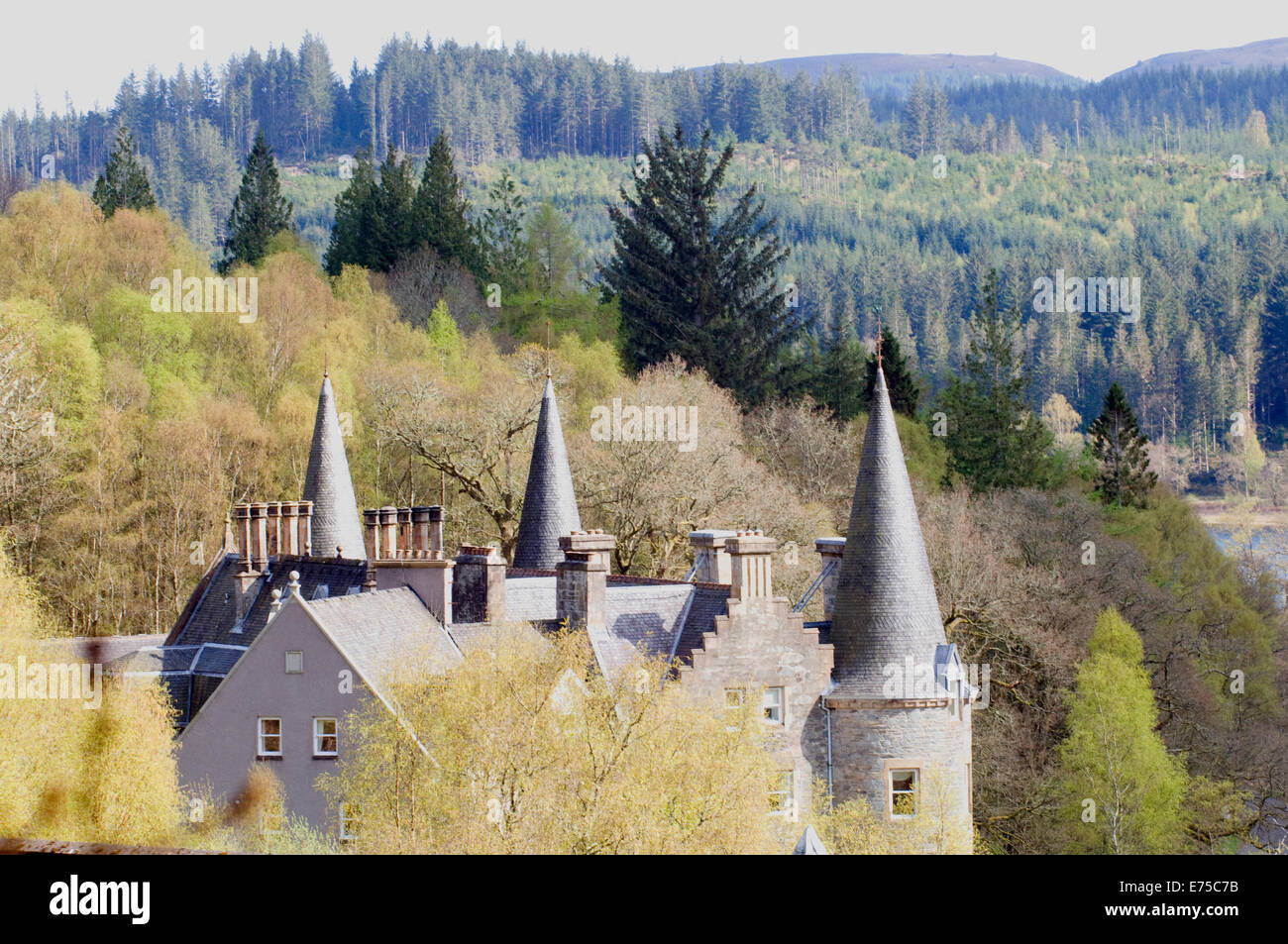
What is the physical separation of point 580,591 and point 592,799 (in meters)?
10.3

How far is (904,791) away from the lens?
3234cm

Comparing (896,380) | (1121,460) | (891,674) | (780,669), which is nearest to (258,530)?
(780,669)

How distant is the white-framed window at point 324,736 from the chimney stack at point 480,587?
449cm

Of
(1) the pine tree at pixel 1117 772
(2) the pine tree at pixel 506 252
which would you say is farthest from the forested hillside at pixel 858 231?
(1) the pine tree at pixel 1117 772

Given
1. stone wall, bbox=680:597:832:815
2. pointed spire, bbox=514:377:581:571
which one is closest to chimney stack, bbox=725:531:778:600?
stone wall, bbox=680:597:832:815

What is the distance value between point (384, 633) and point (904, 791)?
10470mm

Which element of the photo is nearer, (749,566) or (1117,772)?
(749,566)

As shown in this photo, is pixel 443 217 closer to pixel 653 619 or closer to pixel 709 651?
pixel 653 619

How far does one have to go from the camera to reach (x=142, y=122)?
154 m

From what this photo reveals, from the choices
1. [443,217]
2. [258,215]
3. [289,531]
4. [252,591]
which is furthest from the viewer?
[258,215]

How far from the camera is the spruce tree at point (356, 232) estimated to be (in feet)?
293

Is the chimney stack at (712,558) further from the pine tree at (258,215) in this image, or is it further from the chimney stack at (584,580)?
the pine tree at (258,215)

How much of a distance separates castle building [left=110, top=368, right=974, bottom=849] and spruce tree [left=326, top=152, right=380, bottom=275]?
5472cm
